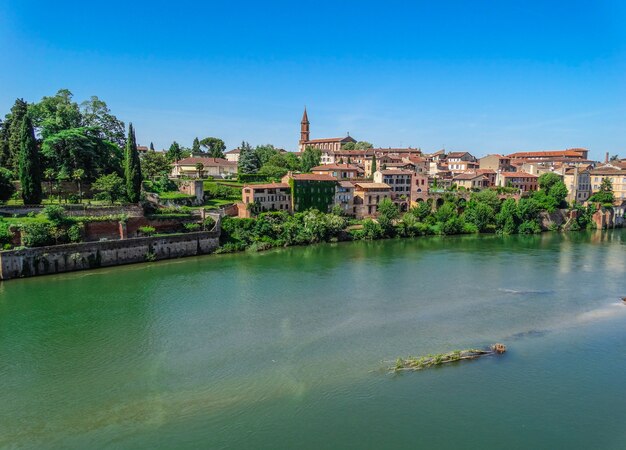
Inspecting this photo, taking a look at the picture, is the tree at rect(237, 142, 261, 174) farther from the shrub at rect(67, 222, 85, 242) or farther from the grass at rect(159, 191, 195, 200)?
the shrub at rect(67, 222, 85, 242)

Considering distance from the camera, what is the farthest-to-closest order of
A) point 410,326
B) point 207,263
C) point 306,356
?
point 207,263 → point 410,326 → point 306,356

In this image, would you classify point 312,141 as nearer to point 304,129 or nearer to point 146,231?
point 304,129

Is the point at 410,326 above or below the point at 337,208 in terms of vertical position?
below

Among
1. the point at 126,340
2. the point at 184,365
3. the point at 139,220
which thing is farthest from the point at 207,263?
the point at 184,365

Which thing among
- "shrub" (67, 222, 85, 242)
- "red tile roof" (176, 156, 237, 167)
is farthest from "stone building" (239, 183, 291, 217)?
"red tile roof" (176, 156, 237, 167)

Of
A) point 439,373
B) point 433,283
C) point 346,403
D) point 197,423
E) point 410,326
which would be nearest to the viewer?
point 197,423

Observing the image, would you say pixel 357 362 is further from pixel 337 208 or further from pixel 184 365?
pixel 337 208

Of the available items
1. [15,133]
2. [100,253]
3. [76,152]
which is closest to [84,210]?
[100,253]
